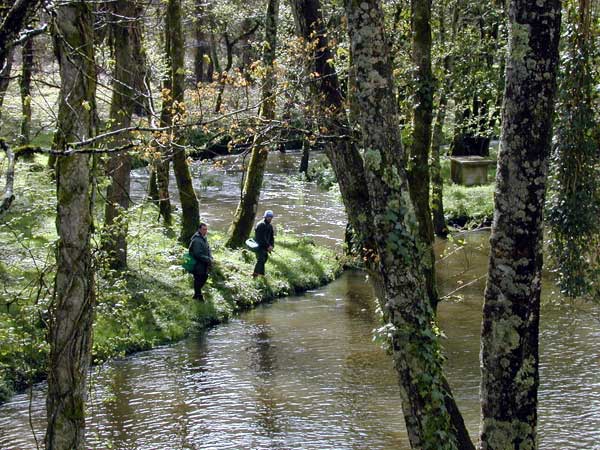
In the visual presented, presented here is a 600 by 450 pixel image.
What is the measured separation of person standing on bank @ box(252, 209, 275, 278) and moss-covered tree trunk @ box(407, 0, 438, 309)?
6.95 meters

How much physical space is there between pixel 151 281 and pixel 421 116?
25.9ft

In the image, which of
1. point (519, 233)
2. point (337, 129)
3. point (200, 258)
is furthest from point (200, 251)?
point (519, 233)

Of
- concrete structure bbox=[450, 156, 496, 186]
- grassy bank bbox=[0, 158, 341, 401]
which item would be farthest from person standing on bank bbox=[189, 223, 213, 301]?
concrete structure bbox=[450, 156, 496, 186]

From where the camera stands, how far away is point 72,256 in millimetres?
7238

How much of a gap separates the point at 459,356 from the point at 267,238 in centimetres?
622

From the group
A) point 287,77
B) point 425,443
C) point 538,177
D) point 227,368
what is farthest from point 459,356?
point 538,177

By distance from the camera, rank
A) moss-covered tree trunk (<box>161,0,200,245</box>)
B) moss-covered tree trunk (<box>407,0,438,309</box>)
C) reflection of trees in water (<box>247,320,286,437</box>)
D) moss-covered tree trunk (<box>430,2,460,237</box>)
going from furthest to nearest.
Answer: moss-covered tree trunk (<box>161,0,200,245</box>) → moss-covered tree trunk (<box>430,2,460,237</box>) → moss-covered tree trunk (<box>407,0,438,309</box>) → reflection of trees in water (<box>247,320,286,437</box>)

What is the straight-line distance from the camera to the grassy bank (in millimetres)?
13422

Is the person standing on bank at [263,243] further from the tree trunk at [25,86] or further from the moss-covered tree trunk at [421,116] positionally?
the moss-covered tree trunk at [421,116]

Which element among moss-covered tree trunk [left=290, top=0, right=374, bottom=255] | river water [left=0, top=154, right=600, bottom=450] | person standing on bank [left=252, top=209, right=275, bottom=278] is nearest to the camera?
moss-covered tree trunk [left=290, top=0, right=374, bottom=255]

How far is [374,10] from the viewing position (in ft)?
22.2

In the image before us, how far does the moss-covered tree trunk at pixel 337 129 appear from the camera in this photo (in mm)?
8234

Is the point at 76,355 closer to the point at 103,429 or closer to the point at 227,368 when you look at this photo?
the point at 103,429

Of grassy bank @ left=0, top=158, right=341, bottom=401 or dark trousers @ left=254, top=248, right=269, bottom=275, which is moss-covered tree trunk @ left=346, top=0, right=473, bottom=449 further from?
dark trousers @ left=254, top=248, right=269, bottom=275
